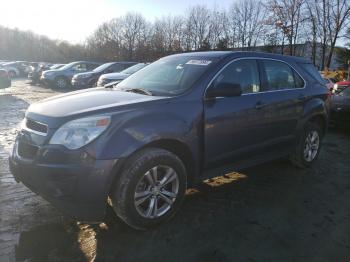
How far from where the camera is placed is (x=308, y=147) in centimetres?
577

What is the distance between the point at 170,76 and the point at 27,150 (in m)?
1.87

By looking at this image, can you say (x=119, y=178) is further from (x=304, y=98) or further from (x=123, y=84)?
(x=304, y=98)

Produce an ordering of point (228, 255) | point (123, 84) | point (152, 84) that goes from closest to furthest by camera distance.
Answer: point (228, 255)
point (152, 84)
point (123, 84)

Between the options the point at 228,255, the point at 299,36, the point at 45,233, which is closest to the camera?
the point at 228,255

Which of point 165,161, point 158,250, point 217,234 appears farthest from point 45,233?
point 217,234

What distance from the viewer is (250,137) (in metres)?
4.40

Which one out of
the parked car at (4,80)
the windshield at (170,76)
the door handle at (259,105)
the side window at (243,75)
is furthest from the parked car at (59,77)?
the door handle at (259,105)

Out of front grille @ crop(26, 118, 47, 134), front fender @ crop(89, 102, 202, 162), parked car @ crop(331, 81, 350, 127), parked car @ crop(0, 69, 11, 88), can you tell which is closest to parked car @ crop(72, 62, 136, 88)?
parked car @ crop(0, 69, 11, 88)

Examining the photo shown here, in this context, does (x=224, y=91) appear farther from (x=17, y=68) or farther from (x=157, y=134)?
(x=17, y=68)

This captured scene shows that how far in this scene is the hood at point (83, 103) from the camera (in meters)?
3.37

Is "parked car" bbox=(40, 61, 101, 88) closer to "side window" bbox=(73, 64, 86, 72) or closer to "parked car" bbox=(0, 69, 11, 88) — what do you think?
"side window" bbox=(73, 64, 86, 72)

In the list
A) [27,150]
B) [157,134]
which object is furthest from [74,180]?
[157,134]

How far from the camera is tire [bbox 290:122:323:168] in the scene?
5539 mm

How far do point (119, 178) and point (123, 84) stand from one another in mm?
1828
